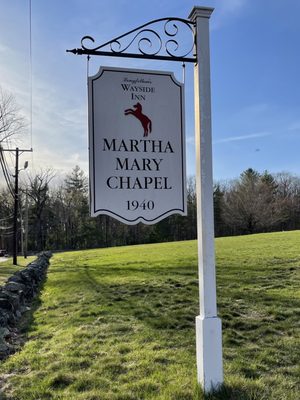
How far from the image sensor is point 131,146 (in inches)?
140

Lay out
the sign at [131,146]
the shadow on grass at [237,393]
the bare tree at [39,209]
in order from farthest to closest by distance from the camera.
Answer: the bare tree at [39,209], the sign at [131,146], the shadow on grass at [237,393]

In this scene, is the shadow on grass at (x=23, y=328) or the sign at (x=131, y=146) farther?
the shadow on grass at (x=23, y=328)

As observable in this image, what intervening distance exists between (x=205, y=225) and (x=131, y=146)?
3.02 feet

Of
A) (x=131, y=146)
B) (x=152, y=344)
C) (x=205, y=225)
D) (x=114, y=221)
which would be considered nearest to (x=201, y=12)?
(x=131, y=146)

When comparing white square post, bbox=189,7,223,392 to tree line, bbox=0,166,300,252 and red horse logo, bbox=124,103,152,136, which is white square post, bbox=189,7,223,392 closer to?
red horse logo, bbox=124,103,152,136

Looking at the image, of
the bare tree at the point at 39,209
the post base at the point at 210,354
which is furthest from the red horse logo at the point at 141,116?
the bare tree at the point at 39,209

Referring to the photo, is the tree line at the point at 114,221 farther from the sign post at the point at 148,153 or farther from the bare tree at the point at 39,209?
the sign post at the point at 148,153

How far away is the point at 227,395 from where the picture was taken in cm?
328

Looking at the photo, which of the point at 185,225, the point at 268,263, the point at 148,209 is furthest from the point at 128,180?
the point at 185,225

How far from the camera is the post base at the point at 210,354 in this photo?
133 inches

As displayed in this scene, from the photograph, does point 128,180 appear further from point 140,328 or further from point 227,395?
point 140,328

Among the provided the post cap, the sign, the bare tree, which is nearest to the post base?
the sign

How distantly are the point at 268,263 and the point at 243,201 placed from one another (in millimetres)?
46475

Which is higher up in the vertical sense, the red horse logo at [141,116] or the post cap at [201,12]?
the post cap at [201,12]
